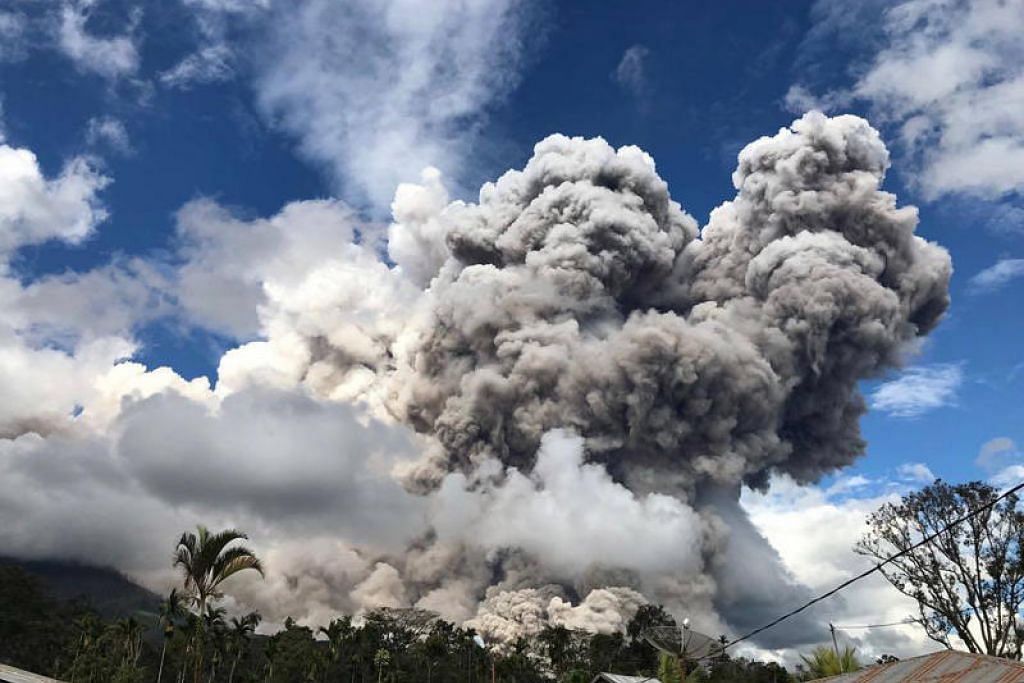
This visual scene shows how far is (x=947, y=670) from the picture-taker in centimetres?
1680

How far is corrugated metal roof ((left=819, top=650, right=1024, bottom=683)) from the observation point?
1552 cm

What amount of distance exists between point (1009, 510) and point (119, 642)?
7226 cm

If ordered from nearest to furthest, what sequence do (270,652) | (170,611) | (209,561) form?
(209,561), (170,611), (270,652)

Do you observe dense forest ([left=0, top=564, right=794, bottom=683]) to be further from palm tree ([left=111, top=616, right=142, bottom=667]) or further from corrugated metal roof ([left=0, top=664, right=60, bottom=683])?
corrugated metal roof ([left=0, top=664, right=60, bottom=683])

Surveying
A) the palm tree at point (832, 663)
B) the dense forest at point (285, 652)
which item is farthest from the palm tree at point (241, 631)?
the palm tree at point (832, 663)

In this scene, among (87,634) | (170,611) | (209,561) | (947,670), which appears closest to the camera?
(209,561)

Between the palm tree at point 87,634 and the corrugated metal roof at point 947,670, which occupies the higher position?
the palm tree at point 87,634

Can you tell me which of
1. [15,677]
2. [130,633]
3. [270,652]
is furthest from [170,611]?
[15,677]

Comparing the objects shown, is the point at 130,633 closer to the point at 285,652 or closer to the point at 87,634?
the point at 87,634

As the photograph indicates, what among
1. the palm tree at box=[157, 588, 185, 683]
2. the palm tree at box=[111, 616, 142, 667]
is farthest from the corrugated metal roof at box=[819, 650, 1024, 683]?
the palm tree at box=[111, 616, 142, 667]

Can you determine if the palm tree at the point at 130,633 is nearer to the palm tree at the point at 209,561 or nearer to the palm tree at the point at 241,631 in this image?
the palm tree at the point at 241,631

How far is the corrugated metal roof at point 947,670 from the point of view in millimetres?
15520

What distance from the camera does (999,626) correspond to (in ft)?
109

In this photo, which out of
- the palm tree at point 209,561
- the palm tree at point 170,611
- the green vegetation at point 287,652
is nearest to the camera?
the palm tree at point 209,561
